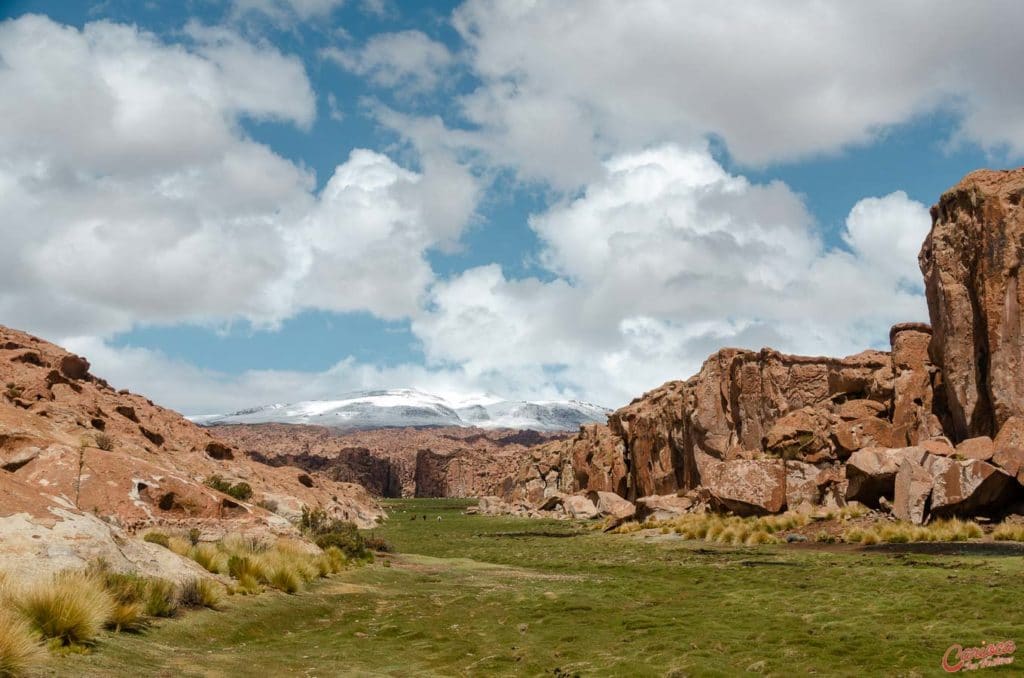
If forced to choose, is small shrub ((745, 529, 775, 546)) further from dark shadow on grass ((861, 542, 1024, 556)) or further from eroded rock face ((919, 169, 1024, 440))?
eroded rock face ((919, 169, 1024, 440))

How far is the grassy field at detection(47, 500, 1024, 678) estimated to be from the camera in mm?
11172

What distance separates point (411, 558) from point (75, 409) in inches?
710

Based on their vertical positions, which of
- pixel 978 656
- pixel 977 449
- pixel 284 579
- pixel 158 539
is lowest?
pixel 978 656

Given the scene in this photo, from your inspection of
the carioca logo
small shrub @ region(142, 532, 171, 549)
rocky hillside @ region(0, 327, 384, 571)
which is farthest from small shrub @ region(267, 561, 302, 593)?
the carioca logo

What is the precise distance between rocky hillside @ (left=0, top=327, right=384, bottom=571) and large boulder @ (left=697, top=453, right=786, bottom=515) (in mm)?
26167

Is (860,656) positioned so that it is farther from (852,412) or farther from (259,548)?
(852,412)

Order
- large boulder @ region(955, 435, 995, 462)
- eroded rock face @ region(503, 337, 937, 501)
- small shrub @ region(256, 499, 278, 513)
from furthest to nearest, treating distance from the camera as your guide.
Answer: eroded rock face @ region(503, 337, 937, 501) → small shrub @ region(256, 499, 278, 513) → large boulder @ region(955, 435, 995, 462)

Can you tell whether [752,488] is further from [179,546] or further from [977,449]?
[179,546]

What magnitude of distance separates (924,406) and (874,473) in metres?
11.4

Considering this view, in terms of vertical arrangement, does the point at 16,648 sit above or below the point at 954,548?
above

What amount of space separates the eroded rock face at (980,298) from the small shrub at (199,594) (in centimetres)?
3690

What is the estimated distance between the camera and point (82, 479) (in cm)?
1931

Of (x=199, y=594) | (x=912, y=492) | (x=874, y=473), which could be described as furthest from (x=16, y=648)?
(x=874, y=473)

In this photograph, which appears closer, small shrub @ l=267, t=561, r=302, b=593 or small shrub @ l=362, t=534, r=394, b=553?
small shrub @ l=267, t=561, r=302, b=593
